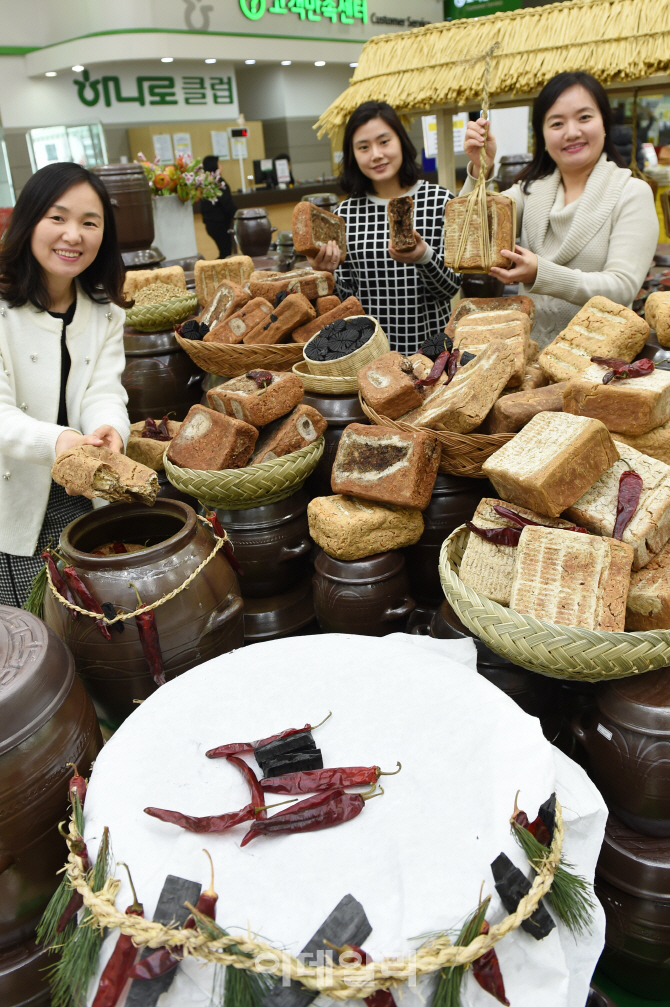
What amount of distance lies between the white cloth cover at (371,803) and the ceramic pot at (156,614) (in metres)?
0.22

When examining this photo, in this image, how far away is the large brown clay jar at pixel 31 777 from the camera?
1170mm

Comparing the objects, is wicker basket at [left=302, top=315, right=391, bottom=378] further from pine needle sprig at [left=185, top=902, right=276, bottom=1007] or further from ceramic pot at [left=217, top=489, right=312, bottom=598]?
pine needle sprig at [left=185, top=902, right=276, bottom=1007]

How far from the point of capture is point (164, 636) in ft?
4.95

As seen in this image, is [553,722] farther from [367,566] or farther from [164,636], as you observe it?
[164,636]

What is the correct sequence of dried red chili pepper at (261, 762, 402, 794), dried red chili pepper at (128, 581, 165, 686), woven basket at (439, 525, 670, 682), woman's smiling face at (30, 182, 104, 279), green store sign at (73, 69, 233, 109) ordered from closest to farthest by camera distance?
dried red chili pepper at (261, 762, 402, 794), woven basket at (439, 525, 670, 682), dried red chili pepper at (128, 581, 165, 686), woman's smiling face at (30, 182, 104, 279), green store sign at (73, 69, 233, 109)

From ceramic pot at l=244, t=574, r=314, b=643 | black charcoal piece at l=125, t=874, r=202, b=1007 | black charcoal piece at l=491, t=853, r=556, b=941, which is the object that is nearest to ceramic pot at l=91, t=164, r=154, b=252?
ceramic pot at l=244, t=574, r=314, b=643

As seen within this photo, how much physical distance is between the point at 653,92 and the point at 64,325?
370 centimetres

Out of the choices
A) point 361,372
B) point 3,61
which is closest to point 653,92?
point 361,372

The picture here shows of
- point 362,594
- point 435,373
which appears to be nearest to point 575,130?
point 435,373

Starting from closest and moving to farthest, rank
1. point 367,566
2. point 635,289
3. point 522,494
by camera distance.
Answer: point 522,494, point 367,566, point 635,289

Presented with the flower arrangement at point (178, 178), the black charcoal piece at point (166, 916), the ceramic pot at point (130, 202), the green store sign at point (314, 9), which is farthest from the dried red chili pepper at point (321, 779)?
the green store sign at point (314, 9)

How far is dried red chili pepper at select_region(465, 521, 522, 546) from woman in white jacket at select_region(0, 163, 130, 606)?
971 mm

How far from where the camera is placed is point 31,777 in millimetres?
1184

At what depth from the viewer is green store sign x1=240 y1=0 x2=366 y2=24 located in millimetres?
10094
